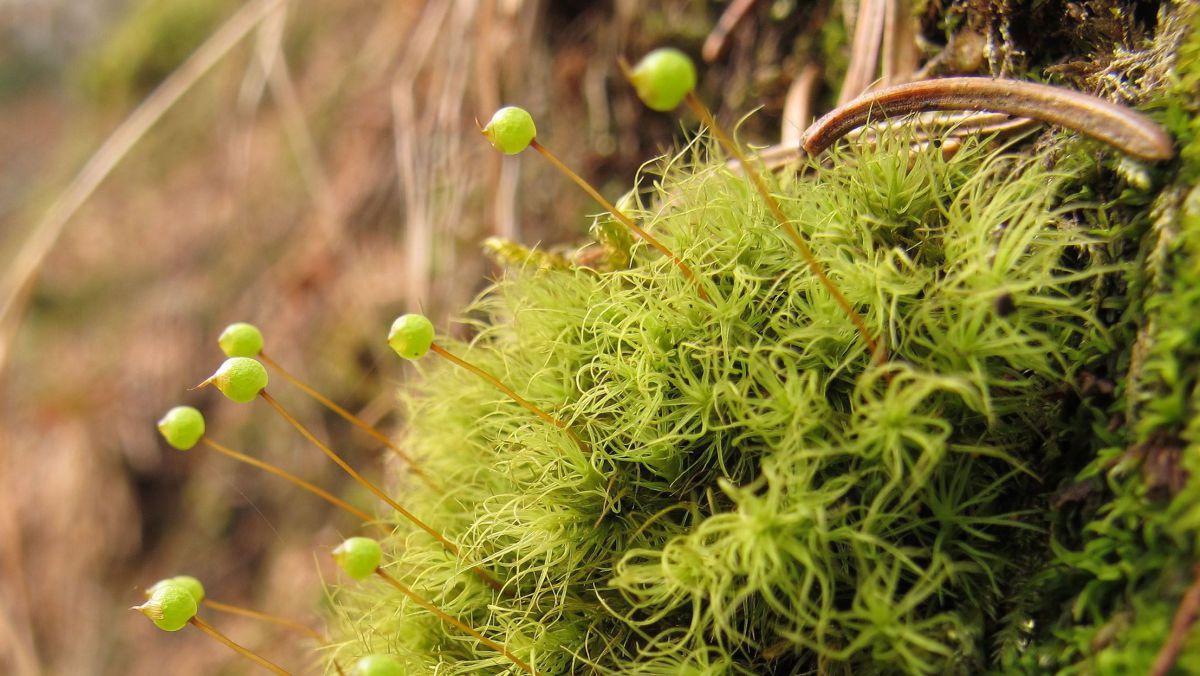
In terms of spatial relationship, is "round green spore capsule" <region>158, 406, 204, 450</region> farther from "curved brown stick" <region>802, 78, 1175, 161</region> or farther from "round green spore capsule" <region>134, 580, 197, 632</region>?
"curved brown stick" <region>802, 78, 1175, 161</region>

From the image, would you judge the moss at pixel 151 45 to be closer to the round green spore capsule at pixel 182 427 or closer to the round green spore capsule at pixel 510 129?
the round green spore capsule at pixel 182 427

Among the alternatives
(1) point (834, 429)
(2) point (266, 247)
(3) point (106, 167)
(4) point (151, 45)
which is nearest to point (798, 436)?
(1) point (834, 429)

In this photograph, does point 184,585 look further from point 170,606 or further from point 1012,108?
point 1012,108

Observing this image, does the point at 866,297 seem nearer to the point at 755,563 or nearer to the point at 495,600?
the point at 755,563

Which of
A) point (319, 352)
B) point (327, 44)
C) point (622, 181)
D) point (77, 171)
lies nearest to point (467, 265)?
point (622, 181)

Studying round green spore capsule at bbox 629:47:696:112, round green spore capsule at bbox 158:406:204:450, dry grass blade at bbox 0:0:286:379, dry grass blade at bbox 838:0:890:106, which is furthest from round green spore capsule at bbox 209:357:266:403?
dry grass blade at bbox 0:0:286:379

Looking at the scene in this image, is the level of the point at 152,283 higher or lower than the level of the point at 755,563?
lower
